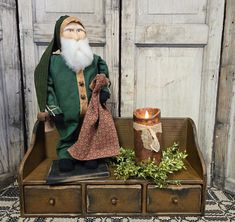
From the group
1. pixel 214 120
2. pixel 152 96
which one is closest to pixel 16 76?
pixel 152 96

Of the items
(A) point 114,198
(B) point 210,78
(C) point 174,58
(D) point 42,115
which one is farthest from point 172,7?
(A) point 114,198

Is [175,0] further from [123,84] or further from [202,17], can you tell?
[123,84]

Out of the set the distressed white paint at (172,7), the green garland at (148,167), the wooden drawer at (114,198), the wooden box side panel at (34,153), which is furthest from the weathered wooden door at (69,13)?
the wooden drawer at (114,198)

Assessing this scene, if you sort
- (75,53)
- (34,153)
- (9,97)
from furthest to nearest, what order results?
(9,97), (34,153), (75,53)

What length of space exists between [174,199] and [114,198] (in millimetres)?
200

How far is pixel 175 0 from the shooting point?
1.08 m

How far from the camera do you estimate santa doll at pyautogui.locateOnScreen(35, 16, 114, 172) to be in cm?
93

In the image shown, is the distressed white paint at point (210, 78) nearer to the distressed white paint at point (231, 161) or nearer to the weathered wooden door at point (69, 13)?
the distressed white paint at point (231, 161)

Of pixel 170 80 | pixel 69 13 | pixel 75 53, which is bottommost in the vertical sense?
pixel 170 80

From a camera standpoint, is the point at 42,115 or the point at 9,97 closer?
the point at 42,115

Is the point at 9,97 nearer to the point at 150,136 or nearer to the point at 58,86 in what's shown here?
the point at 58,86

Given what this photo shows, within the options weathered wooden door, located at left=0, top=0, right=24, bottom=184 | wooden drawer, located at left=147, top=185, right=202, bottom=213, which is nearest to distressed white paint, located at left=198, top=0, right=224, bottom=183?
wooden drawer, located at left=147, top=185, right=202, bottom=213

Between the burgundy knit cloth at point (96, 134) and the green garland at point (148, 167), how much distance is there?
2.5 inches

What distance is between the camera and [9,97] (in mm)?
1124
